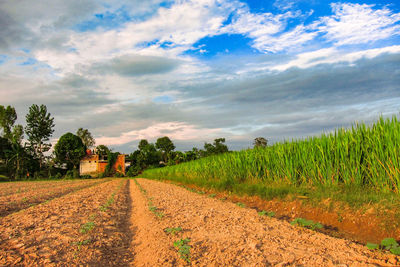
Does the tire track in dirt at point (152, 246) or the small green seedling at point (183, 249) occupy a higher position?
the small green seedling at point (183, 249)

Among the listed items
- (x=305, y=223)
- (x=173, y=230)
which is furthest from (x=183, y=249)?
(x=305, y=223)

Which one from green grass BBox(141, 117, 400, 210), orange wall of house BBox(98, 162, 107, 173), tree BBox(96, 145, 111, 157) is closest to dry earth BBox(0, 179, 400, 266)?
green grass BBox(141, 117, 400, 210)

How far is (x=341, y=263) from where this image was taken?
325 centimetres

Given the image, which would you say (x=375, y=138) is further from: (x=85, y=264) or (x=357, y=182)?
(x=85, y=264)

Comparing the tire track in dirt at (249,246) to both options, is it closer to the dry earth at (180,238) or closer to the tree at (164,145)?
the dry earth at (180,238)

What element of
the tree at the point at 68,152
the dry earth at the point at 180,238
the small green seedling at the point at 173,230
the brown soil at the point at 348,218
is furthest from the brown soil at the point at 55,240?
the tree at the point at 68,152

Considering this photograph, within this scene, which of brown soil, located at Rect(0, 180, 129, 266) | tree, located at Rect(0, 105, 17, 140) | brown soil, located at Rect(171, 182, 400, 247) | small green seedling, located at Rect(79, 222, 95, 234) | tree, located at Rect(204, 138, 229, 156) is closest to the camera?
brown soil, located at Rect(0, 180, 129, 266)

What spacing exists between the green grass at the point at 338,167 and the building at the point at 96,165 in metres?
46.1

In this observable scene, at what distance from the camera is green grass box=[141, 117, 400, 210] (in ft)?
17.9

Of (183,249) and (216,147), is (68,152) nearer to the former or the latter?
(216,147)

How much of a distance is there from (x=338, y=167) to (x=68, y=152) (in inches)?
2193

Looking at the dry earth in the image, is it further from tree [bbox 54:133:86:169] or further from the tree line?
tree [bbox 54:133:86:169]

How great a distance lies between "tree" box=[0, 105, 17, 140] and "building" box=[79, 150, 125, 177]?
13.8m

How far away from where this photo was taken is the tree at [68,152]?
52.2m
